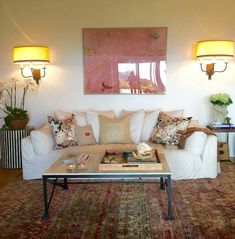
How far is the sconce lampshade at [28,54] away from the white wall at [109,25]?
1.16ft

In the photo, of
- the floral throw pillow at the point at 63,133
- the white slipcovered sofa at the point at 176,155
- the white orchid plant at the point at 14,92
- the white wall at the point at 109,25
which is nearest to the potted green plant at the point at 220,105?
the white wall at the point at 109,25

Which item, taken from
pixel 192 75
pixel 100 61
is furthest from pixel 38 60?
pixel 192 75

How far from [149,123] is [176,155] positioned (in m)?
0.77

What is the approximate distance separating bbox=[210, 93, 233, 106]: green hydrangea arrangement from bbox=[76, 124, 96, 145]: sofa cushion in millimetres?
1905

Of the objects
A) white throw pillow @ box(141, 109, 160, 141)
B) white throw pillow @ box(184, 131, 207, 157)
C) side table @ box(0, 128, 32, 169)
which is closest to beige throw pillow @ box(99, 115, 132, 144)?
white throw pillow @ box(141, 109, 160, 141)

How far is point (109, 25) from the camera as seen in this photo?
4.96m

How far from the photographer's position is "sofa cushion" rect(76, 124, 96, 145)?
14.6ft

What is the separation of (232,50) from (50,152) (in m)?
2.90

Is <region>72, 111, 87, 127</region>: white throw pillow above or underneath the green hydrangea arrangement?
underneath

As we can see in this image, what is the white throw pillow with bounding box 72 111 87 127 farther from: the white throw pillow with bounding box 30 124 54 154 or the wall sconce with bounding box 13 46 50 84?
the wall sconce with bounding box 13 46 50 84

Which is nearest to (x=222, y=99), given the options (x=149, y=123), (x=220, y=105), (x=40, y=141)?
(x=220, y=105)

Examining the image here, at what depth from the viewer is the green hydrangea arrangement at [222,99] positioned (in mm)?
4762

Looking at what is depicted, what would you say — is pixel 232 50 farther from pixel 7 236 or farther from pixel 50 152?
pixel 7 236

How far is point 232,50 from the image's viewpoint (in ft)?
15.0
